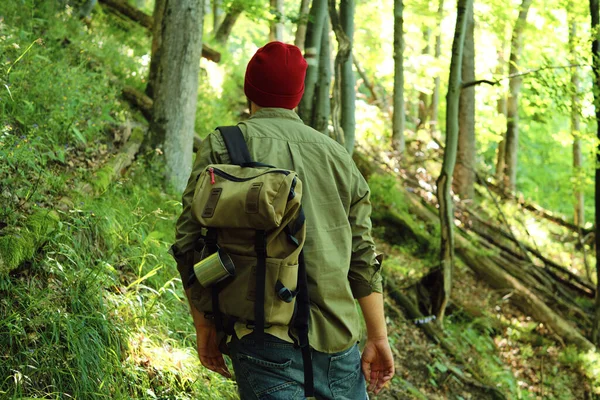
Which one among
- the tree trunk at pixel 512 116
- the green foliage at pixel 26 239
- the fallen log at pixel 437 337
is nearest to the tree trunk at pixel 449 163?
the fallen log at pixel 437 337

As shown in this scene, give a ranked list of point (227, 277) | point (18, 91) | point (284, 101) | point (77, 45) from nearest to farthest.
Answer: point (227, 277), point (284, 101), point (18, 91), point (77, 45)

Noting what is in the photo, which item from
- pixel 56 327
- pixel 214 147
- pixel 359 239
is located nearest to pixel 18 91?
pixel 56 327

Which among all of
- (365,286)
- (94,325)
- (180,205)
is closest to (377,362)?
(365,286)

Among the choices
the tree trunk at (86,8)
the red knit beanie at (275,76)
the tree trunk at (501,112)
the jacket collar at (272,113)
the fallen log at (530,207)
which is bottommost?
the fallen log at (530,207)

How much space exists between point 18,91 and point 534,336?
26.5ft

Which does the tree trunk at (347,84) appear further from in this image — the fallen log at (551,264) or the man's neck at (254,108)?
the fallen log at (551,264)

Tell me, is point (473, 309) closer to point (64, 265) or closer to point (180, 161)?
point (180, 161)

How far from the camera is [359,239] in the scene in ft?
8.39

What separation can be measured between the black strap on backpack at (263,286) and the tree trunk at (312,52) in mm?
4200

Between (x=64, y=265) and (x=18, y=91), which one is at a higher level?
(x=18, y=91)

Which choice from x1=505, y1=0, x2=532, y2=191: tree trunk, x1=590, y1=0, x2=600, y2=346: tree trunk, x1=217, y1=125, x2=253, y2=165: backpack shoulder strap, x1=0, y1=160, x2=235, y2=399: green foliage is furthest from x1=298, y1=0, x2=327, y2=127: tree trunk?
x1=505, y1=0, x2=532, y2=191: tree trunk

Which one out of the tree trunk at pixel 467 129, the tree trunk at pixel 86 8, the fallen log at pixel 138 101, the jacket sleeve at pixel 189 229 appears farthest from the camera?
the tree trunk at pixel 467 129

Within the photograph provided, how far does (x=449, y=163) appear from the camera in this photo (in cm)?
801

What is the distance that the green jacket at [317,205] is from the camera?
2.35m
